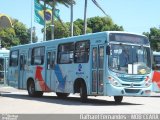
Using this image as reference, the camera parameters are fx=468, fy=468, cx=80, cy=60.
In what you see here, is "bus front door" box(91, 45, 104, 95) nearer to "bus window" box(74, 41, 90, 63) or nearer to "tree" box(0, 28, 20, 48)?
"bus window" box(74, 41, 90, 63)

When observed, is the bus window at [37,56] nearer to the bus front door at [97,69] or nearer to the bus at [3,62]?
the bus front door at [97,69]

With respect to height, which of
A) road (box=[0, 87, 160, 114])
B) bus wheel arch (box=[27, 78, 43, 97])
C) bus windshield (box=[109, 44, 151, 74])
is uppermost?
bus windshield (box=[109, 44, 151, 74])

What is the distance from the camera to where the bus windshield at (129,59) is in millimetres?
19312

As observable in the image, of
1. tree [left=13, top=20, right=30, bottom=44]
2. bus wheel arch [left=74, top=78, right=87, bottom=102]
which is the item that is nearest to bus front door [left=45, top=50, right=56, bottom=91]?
bus wheel arch [left=74, top=78, right=87, bottom=102]

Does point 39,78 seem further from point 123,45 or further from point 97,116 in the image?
point 97,116

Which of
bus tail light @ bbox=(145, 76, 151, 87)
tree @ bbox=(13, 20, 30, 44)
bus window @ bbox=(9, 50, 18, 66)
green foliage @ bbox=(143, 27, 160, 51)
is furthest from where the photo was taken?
tree @ bbox=(13, 20, 30, 44)

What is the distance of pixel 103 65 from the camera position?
19.4 metres

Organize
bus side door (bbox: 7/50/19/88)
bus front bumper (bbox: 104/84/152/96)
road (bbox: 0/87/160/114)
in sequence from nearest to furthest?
road (bbox: 0/87/160/114) → bus front bumper (bbox: 104/84/152/96) → bus side door (bbox: 7/50/19/88)

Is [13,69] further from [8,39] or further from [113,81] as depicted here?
[8,39]

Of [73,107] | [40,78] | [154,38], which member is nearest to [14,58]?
[40,78]

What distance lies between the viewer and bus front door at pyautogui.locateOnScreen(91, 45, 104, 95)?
19547 millimetres

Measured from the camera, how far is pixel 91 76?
20.0 metres

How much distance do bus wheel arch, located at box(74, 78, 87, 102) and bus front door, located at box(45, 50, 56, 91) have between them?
258 centimetres

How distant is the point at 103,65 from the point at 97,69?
0.51 metres
